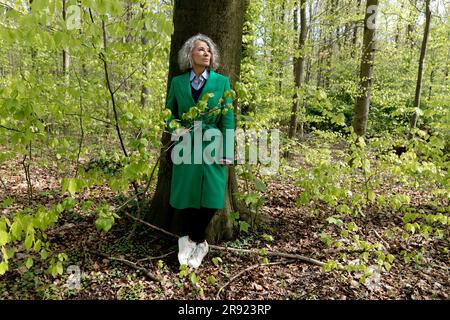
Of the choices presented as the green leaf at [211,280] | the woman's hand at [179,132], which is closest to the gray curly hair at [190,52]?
the woman's hand at [179,132]

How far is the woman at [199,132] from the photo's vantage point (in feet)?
9.78

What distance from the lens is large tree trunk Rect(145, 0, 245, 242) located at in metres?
3.21

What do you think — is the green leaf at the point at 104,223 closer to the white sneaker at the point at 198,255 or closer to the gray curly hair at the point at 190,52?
the white sneaker at the point at 198,255

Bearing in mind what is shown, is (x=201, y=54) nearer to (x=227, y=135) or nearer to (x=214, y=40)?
(x=214, y=40)

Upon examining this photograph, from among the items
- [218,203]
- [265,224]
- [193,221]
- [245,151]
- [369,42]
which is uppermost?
[369,42]

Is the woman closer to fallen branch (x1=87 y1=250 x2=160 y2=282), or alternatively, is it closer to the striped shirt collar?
the striped shirt collar

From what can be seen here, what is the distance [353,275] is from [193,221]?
66.0 inches

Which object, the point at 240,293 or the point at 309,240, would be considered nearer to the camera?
the point at 240,293

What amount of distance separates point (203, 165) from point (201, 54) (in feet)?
3.33
